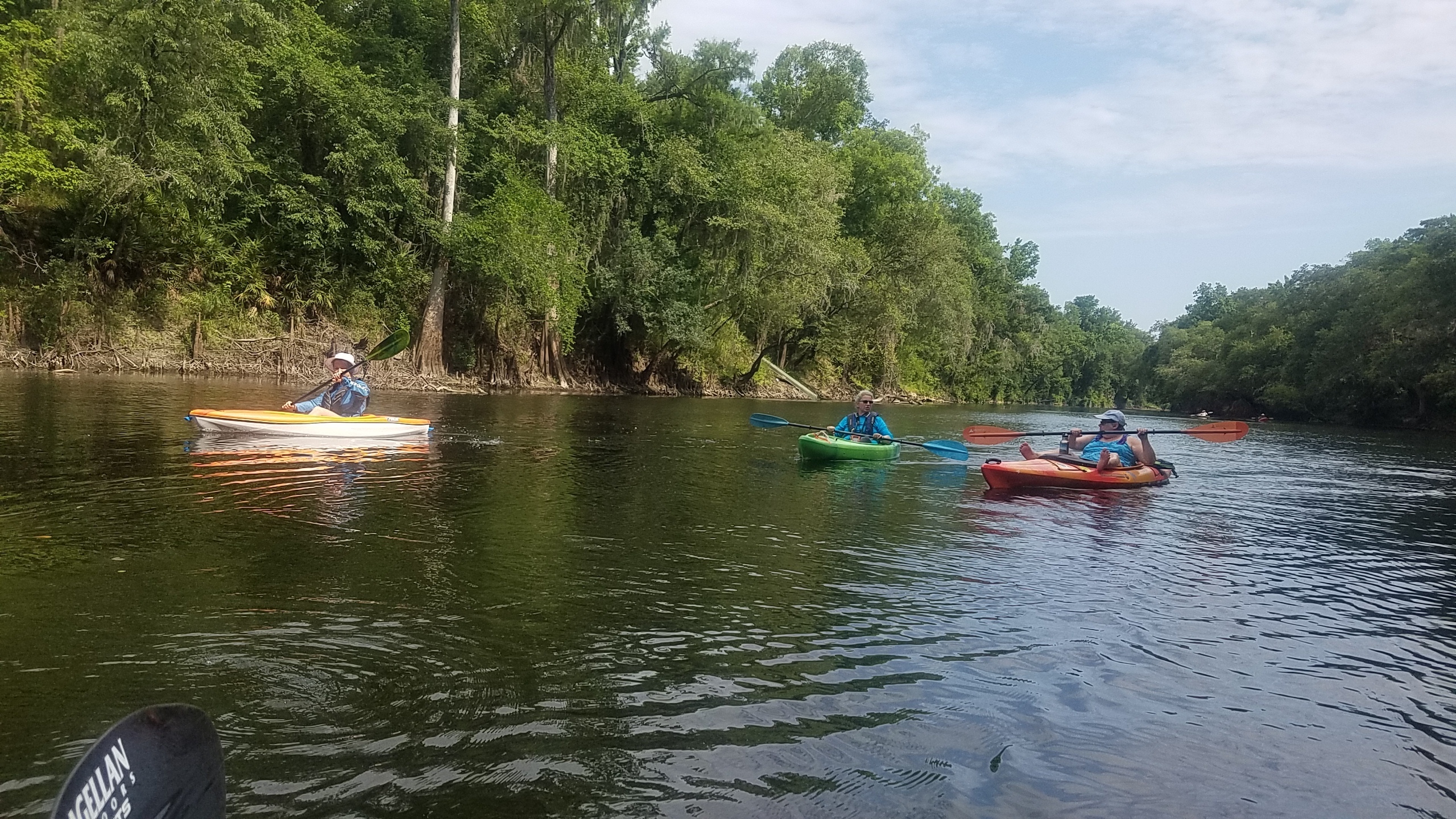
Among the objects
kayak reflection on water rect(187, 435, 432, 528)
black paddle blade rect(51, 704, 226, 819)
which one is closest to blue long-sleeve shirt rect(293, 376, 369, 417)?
kayak reflection on water rect(187, 435, 432, 528)

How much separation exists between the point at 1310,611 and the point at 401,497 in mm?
7794

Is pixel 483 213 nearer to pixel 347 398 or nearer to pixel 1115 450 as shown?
pixel 347 398

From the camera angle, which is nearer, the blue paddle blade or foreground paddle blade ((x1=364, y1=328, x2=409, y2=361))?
the blue paddle blade

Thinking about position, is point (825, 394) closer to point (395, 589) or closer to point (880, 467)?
point (880, 467)

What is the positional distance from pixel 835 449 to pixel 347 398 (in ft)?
25.0

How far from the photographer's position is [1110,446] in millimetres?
12922

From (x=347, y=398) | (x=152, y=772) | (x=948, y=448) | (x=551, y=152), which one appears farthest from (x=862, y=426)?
(x=551, y=152)

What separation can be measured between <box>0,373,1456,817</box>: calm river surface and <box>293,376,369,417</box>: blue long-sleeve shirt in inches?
132

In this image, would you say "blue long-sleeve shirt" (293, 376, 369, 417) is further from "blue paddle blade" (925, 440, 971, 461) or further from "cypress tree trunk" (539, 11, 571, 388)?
"cypress tree trunk" (539, 11, 571, 388)

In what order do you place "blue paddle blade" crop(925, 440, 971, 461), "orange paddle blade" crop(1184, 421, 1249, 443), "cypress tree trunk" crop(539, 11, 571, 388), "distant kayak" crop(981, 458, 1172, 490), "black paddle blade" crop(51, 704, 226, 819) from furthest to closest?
"cypress tree trunk" crop(539, 11, 571, 388) → "blue paddle blade" crop(925, 440, 971, 461) → "orange paddle blade" crop(1184, 421, 1249, 443) → "distant kayak" crop(981, 458, 1172, 490) → "black paddle blade" crop(51, 704, 226, 819)

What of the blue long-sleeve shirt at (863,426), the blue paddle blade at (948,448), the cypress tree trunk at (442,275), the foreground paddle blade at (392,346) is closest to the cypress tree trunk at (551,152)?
the cypress tree trunk at (442,275)

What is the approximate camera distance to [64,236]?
23.2 metres

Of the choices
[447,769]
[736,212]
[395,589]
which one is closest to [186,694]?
[447,769]

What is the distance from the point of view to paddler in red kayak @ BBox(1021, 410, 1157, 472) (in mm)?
12680
